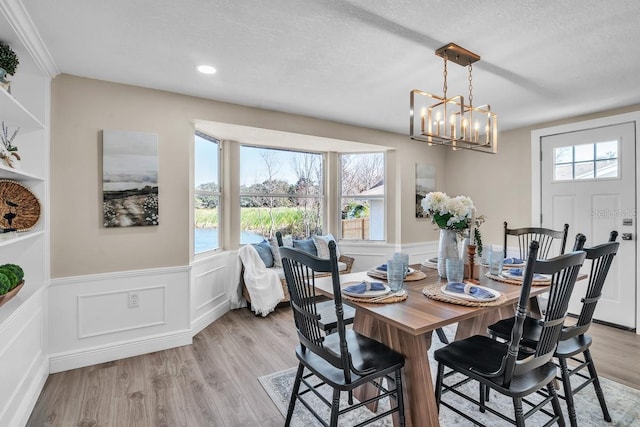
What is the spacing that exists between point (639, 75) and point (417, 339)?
2.90 meters

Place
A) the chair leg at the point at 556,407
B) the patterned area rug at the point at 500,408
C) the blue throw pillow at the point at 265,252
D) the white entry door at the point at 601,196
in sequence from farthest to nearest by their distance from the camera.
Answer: the blue throw pillow at the point at 265,252
the white entry door at the point at 601,196
the patterned area rug at the point at 500,408
the chair leg at the point at 556,407

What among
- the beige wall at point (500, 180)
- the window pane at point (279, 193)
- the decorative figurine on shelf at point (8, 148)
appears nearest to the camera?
the decorative figurine on shelf at point (8, 148)

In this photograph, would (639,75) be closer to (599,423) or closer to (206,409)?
(599,423)

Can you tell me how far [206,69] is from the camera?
8.27ft

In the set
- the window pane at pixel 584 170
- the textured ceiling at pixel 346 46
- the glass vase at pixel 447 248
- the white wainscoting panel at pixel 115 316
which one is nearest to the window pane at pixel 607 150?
the window pane at pixel 584 170

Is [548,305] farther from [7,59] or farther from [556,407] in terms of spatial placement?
[7,59]

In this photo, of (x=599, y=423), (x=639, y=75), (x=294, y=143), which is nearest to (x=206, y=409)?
(x=599, y=423)

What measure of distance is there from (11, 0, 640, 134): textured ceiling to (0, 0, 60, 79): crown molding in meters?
0.05

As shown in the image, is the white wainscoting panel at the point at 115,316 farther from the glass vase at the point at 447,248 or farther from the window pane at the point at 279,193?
the glass vase at the point at 447,248

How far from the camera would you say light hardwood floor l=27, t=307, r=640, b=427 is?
2.00 m

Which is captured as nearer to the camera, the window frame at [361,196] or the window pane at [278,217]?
the window pane at [278,217]

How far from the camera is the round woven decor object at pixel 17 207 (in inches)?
81.2

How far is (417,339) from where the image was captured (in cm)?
163

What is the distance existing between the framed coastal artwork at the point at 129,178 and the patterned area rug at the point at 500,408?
1.74 m
